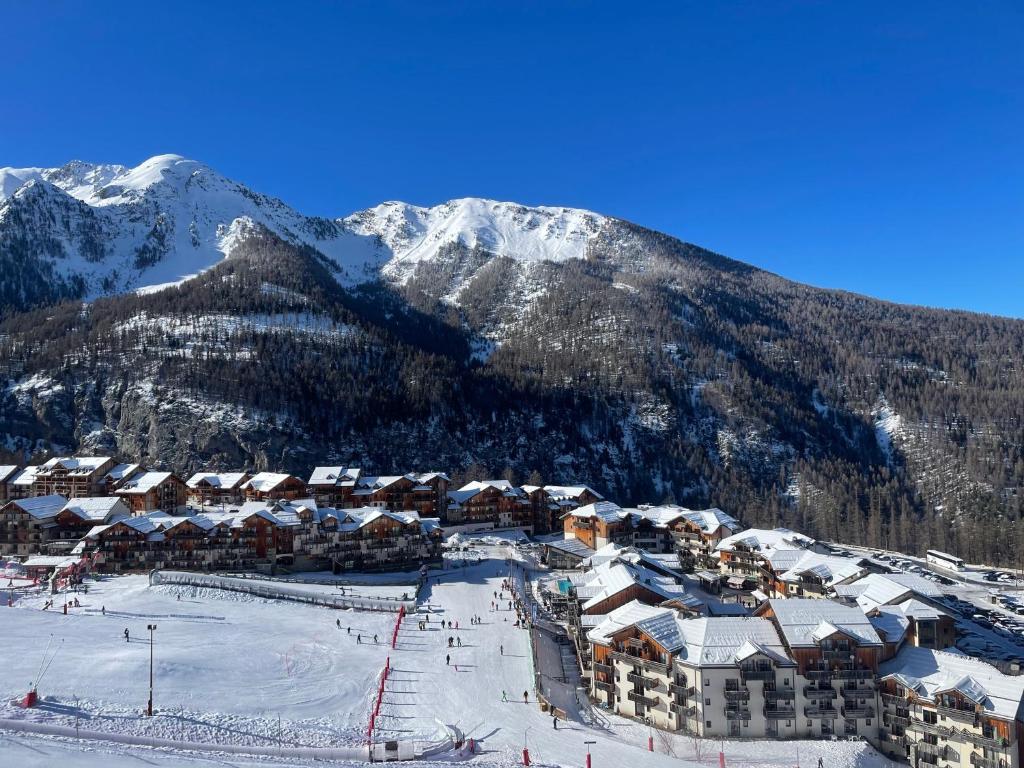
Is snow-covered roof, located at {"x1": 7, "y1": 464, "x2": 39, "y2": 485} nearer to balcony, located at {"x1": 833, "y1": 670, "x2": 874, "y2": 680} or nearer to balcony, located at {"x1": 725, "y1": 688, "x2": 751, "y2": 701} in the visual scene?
balcony, located at {"x1": 725, "y1": 688, "x2": 751, "y2": 701}

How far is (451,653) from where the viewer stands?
50844mm

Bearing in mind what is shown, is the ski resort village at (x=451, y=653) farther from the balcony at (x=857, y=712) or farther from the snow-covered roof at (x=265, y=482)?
the snow-covered roof at (x=265, y=482)

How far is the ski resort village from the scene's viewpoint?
35719mm

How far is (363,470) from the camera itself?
5394 inches

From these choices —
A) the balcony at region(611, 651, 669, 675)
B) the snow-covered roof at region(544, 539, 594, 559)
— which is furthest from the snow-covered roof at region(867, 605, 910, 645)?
the snow-covered roof at region(544, 539, 594, 559)

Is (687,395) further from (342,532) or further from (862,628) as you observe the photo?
(862,628)

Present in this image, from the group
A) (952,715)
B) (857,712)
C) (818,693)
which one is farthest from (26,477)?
(952,715)

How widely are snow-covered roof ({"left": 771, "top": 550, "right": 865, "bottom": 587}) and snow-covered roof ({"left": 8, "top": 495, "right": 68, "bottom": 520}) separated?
83.5 metres

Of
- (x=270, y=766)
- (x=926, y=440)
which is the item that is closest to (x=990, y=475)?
(x=926, y=440)

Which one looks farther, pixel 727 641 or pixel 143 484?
pixel 143 484

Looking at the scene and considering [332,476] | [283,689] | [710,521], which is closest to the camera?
[283,689]

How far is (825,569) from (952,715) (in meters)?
29.0

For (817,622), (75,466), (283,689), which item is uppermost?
(75,466)

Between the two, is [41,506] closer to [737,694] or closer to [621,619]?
[621,619]
